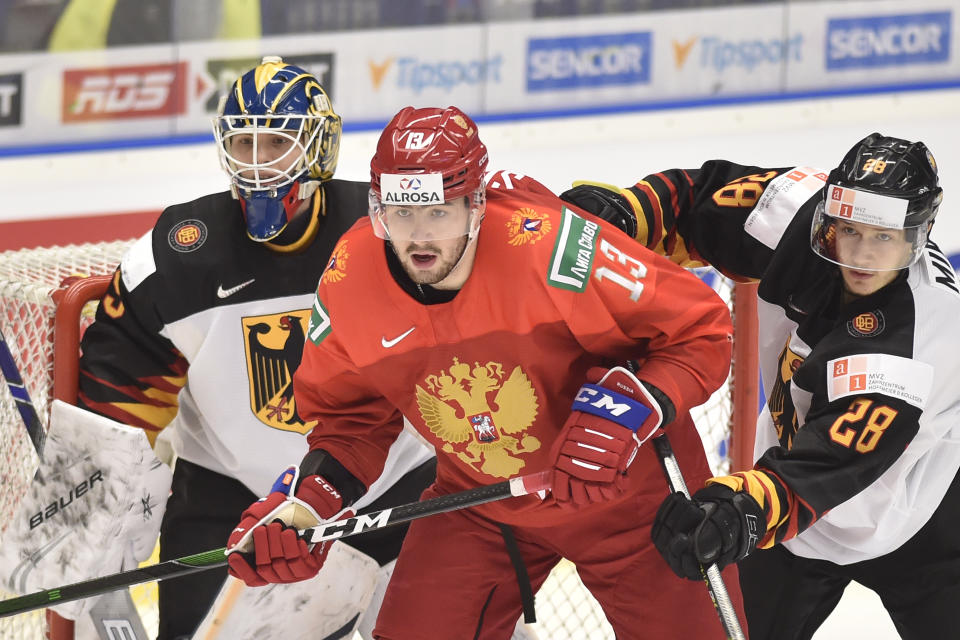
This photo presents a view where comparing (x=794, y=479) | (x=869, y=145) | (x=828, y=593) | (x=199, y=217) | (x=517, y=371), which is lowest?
(x=828, y=593)

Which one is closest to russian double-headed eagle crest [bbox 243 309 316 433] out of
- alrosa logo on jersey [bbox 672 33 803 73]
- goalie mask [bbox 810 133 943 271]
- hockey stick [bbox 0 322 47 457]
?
hockey stick [bbox 0 322 47 457]

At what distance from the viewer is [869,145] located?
2.32m

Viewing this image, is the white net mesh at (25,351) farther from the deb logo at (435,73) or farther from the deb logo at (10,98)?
the deb logo at (435,73)

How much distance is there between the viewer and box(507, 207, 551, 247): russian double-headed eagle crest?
214 cm

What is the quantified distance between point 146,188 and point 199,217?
2.16 metres

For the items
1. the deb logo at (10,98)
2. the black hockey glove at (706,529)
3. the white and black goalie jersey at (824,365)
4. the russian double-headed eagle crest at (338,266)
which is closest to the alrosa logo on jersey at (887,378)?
the white and black goalie jersey at (824,365)

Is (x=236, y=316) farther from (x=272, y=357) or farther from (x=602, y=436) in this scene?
(x=602, y=436)

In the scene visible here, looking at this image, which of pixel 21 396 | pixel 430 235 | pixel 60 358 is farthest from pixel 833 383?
pixel 21 396

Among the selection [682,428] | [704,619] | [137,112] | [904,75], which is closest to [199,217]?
[682,428]

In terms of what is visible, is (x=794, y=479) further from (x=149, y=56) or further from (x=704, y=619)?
(x=149, y=56)

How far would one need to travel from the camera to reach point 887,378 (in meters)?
2.15

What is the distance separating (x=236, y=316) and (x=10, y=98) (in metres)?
2.61

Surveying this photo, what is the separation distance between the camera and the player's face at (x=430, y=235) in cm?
209

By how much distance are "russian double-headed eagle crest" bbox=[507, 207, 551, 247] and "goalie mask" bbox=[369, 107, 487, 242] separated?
6cm
